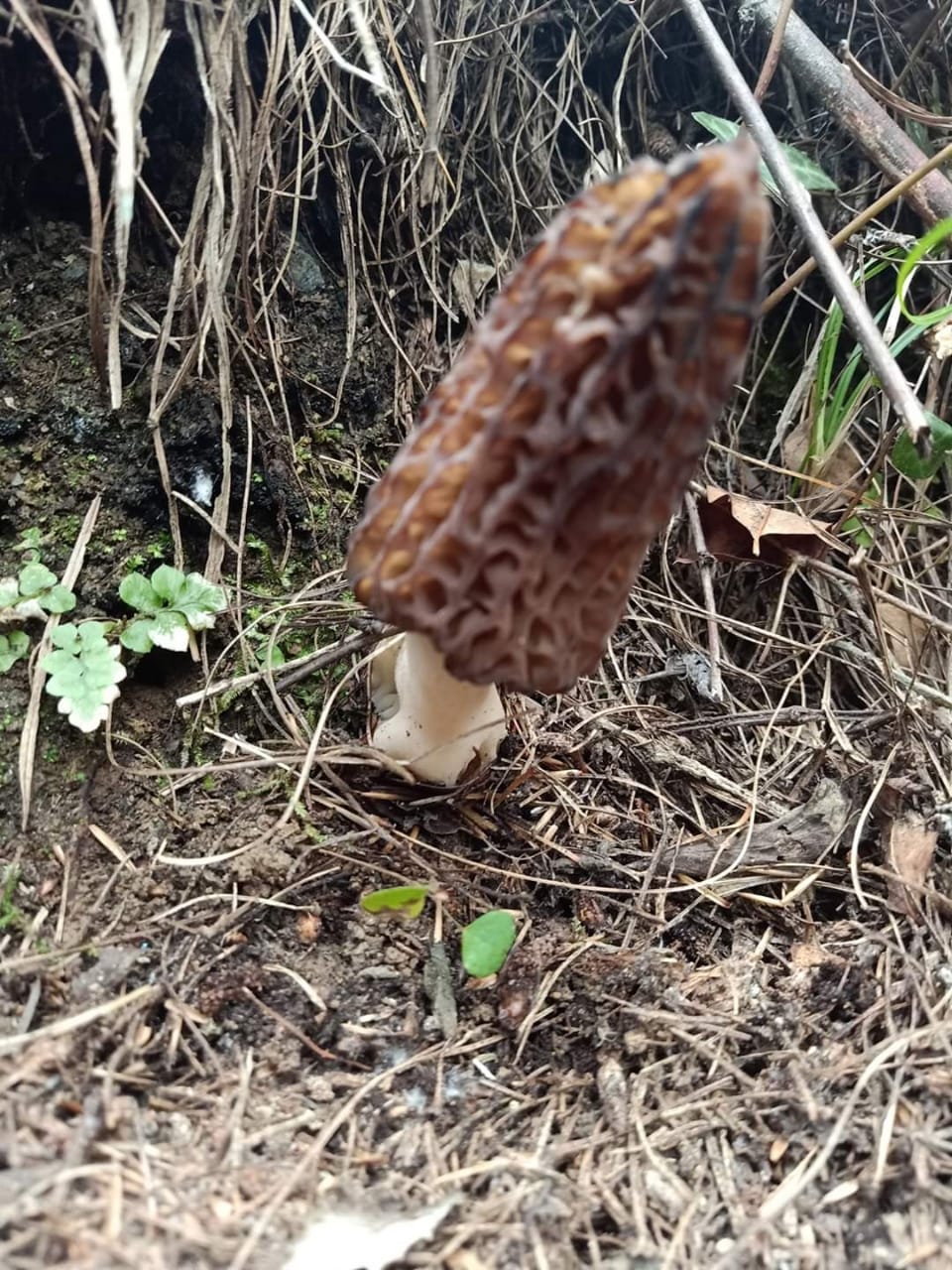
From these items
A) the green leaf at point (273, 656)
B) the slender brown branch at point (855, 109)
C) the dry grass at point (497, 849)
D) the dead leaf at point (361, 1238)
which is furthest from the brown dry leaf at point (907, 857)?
the slender brown branch at point (855, 109)

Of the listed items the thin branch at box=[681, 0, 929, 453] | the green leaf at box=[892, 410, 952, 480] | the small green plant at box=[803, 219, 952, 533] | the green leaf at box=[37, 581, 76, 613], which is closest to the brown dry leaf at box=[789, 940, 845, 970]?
the thin branch at box=[681, 0, 929, 453]

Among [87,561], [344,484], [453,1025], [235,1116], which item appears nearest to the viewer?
[235,1116]

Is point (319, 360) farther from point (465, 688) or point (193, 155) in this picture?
point (465, 688)

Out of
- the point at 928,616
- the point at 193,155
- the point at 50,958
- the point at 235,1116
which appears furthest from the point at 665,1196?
the point at 193,155

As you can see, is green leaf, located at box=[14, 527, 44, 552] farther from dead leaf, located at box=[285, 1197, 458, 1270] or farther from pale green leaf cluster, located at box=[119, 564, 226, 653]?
dead leaf, located at box=[285, 1197, 458, 1270]

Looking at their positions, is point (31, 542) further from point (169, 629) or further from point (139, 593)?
point (169, 629)

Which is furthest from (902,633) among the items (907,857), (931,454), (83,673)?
(83,673)

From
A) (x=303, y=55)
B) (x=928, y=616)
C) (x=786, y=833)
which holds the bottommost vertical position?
(x=786, y=833)
